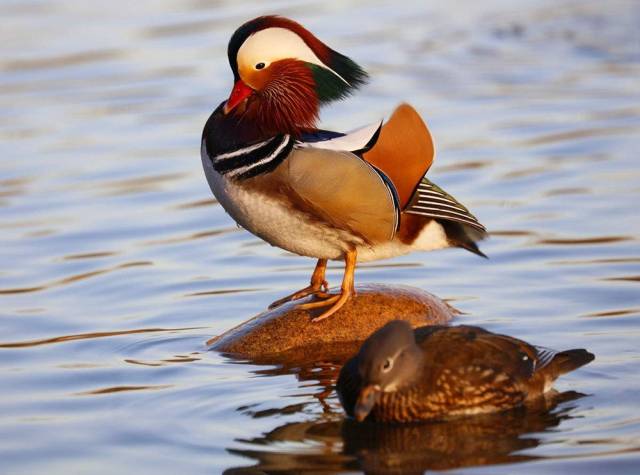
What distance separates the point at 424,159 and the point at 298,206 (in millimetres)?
814

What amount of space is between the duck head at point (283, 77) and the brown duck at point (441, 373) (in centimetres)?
156

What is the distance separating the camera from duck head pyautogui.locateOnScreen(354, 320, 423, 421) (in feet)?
20.7

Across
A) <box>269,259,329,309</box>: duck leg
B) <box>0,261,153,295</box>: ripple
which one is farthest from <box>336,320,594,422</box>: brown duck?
<box>0,261,153,295</box>: ripple

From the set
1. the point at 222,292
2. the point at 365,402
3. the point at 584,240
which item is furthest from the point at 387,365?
the point at 584,240

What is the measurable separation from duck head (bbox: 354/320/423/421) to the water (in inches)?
6.8

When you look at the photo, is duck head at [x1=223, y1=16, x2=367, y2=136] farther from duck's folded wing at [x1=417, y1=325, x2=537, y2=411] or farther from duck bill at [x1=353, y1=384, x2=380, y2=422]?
duck bill at [x1=353, y1=384, x2=380, y2=422]

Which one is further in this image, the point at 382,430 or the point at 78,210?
the point at 78,210

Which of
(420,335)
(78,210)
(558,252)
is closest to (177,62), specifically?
(78,210)

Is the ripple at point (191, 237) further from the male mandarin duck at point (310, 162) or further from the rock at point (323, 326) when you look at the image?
the male mandarin duck at point (310, 162)

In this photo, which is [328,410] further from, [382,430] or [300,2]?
[300,2]

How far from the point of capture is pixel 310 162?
7551mm

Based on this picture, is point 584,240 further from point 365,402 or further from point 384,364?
point 365,402

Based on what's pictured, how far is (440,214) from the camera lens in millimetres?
8023

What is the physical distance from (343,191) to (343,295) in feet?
2.00
